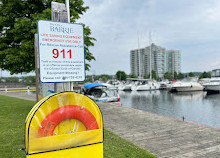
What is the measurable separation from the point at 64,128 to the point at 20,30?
25.9 ft

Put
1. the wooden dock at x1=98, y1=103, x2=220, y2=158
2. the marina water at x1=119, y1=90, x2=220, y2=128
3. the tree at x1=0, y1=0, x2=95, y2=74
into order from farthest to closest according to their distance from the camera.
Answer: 1. the marina water at x1=119, y1=90, x2=220, y2=128
2. the tree at x1=0, y1=0, x2=95, y2=74
3. the wooden dock at x1=98, y1=103, x2=220, y2=158

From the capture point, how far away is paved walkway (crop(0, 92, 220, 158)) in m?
4.75

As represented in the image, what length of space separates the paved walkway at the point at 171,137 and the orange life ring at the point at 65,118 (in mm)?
2712

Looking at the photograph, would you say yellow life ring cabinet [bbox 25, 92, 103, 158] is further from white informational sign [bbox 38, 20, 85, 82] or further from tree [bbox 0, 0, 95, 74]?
tree [bbox 0, 0, 95, 74]

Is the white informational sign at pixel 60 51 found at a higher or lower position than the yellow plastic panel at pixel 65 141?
higher

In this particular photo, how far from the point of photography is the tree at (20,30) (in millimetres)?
8641

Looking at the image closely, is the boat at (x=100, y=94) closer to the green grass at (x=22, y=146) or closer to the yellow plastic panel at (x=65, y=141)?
the green grass at (x=22, y=146)

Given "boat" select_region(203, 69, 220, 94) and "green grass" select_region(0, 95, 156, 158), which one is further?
"boat" select_region(203, 69, 220, 94)

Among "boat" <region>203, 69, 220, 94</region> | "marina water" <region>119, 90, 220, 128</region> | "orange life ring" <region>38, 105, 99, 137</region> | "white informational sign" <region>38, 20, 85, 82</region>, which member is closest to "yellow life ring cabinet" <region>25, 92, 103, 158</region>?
"orange life ring" <region>38, 105, 99, 137</region>

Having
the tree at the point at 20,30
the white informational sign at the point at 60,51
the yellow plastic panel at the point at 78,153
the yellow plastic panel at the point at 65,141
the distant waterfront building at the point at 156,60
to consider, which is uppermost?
the distant waterfront building at the point at 156,60

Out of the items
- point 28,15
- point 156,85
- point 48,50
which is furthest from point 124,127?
point 156,85

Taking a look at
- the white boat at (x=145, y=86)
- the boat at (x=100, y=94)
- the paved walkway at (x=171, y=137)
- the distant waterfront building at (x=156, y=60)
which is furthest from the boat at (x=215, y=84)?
the distant waterfront building at (x=156, y=60)

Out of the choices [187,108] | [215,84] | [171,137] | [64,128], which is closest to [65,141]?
[64,128]

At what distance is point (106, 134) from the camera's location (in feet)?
19.1
